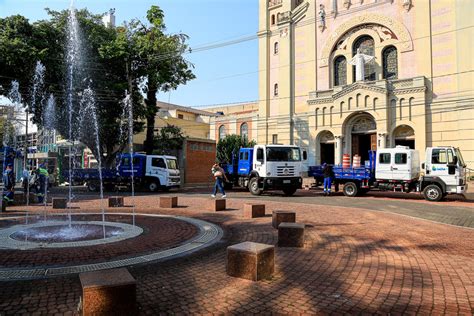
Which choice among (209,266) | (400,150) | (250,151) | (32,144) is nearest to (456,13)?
(400,150)

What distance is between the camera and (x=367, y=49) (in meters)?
32.3

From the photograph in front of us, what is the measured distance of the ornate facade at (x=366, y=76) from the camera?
27625 millimetres

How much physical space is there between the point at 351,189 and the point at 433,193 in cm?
431

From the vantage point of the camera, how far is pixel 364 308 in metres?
4.25

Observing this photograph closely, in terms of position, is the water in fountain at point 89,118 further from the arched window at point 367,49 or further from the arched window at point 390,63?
the arched window at point 390,63

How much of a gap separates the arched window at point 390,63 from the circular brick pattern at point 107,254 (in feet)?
90.6

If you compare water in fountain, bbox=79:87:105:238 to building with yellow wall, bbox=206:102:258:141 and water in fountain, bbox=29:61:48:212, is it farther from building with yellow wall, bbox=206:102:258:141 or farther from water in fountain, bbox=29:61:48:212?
building with yellow wall, bbox=206:102:258:141

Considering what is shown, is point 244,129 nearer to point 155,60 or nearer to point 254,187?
point 155,60

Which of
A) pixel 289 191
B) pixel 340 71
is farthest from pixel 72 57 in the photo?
pixel 340 71

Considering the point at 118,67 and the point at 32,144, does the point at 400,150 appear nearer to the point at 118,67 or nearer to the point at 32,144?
the point at 118,67

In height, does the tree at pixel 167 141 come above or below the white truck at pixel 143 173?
above

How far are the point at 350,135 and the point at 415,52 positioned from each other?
8517mm

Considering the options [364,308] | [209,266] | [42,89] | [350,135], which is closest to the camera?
[364,308]

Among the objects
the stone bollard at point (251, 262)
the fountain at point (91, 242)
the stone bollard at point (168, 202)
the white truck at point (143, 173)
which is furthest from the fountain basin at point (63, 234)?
the white truck at point (143, 173)
